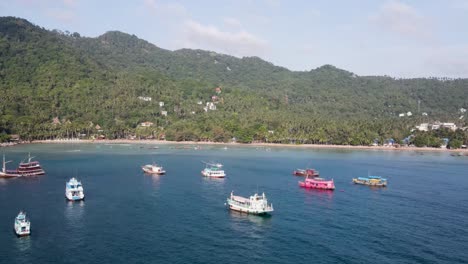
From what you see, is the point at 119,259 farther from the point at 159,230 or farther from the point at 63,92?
the point at 63,92

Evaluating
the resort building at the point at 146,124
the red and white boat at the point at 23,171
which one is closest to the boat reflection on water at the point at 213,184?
the red and white boat at the point at 23,171

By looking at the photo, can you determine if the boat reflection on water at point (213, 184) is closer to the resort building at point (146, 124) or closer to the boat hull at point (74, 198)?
the boat hull at point (74, 198)

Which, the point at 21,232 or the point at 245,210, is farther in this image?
the point at 245,210

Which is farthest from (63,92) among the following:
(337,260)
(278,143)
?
(337,260)

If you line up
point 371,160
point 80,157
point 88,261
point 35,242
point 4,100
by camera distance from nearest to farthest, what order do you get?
point 88,261, point 35,242, point 80,157, point 371,160, point 4,100

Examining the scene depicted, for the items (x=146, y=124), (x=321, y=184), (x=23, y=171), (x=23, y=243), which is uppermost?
(x=146, y=124)

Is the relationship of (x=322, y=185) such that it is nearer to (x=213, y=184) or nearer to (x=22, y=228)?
(x=213, y=184)

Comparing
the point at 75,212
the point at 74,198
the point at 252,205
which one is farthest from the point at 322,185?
the point at 75,212

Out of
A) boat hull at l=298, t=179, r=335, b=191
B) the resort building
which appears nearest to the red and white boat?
boat hull at l=298, t=179, r=335, b=191

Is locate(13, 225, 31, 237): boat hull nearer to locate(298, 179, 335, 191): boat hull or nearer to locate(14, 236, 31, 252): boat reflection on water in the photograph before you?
locate(14, 236, 31, 252): boat reflection on water
